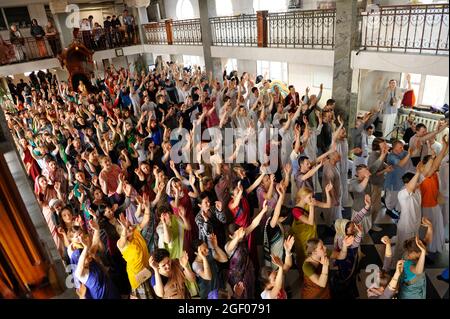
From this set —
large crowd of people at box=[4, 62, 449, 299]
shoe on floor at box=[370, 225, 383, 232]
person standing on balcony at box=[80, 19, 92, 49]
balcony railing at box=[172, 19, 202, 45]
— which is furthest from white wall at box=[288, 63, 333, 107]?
person standing on balcony at box=[80, 19, 92, 49]

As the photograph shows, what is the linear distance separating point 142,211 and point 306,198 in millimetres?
2169

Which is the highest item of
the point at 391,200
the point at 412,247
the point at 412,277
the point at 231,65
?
the point at 412,247

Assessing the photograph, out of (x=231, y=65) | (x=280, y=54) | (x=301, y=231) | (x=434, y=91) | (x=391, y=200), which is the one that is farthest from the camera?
(x=231, y=65)

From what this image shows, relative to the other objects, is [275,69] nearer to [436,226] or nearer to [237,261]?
[436,226]

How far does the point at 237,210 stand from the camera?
4316mm

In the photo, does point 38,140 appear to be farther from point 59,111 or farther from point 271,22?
point 271,22

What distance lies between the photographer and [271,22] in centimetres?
1058

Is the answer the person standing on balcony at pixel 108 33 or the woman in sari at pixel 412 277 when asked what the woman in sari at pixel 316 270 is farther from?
the person standing on balcony at pixel 108 33

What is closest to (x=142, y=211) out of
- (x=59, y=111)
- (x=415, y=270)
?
(x=415, y=270)

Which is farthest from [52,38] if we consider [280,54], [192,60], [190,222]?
[190,222]

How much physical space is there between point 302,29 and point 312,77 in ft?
8.97

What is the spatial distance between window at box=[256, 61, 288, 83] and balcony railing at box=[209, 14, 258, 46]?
2012 mm

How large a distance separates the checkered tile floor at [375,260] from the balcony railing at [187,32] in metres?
11.1

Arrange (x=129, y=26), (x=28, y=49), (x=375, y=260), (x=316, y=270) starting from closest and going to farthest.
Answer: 1. (x=316, y=270)
2. (x=375, y=260)
3. (x=28, y=49)
4. (x=129, y=26)
